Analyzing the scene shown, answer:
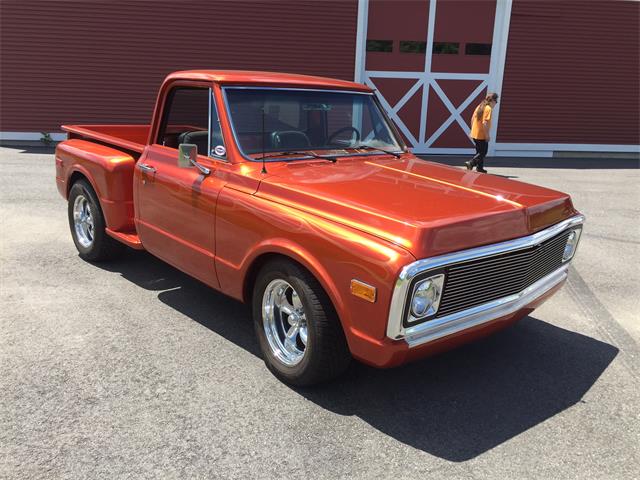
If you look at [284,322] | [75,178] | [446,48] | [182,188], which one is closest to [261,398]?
[284,322]

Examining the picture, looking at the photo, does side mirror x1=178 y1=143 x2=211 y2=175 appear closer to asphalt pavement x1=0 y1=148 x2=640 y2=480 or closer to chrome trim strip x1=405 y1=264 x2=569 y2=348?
asphalt pavement x1=0 y1=148 x2=640 y2=480

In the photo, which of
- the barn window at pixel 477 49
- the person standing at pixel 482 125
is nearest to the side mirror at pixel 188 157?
the person standing at pixel 482 125

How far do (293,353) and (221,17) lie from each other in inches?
500

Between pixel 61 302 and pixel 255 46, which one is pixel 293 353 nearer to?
pixel 61 302

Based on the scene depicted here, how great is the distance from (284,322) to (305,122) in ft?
4.82

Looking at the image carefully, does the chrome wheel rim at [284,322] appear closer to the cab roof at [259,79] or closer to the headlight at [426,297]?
the headlight at [426,297]

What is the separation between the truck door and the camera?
366cm

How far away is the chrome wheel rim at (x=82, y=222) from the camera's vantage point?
5.33 meters

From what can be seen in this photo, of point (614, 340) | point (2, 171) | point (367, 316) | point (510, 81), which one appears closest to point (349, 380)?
point (367, 316)

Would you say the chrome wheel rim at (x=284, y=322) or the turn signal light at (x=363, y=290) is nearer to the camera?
the turn signal light at (x=363, y=290)

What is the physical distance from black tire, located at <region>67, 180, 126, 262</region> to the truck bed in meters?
0.49

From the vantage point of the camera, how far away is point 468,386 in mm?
3334

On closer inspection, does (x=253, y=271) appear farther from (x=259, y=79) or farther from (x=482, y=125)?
(x=482, y=125)

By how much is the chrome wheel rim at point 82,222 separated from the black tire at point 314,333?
2.87m
